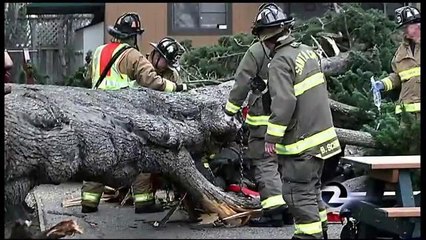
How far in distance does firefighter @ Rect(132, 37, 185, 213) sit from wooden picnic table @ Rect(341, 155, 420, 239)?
2080 mm

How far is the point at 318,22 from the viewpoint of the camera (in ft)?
32.2

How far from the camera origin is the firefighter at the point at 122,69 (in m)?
6.98

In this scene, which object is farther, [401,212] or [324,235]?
[324,235]

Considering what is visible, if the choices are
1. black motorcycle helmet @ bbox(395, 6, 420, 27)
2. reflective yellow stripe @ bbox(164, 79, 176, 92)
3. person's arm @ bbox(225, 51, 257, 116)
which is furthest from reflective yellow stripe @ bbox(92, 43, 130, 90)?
black motorcycle helmet @ bbox(395, 6, 420, 27)

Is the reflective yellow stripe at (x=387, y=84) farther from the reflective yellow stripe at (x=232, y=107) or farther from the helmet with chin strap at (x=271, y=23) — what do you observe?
the helmet with chin strap at (x=271, y=23)

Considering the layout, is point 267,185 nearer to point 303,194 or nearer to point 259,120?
point 259,120

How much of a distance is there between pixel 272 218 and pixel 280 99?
1568 millimetres

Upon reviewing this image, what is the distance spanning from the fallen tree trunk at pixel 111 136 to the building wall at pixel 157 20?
559cm

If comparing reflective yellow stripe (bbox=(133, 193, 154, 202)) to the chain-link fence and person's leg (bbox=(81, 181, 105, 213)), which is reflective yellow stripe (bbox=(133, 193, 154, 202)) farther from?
the chain-link fence

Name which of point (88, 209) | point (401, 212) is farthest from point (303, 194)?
point (88, 209)

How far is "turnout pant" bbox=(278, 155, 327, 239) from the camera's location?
Result: 5.05m

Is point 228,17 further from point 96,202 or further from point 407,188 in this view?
point 407,188

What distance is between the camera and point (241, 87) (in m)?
6.00

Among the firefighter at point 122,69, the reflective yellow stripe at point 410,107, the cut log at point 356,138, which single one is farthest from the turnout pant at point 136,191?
the reflective yellow stripe at point 410,107
